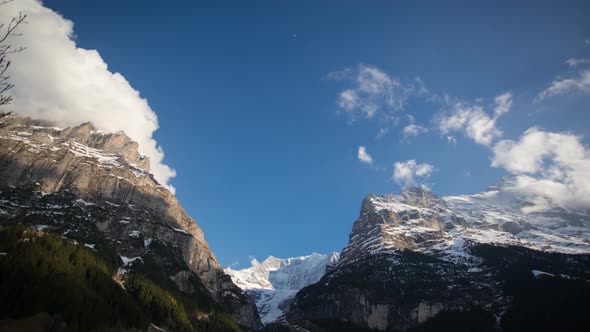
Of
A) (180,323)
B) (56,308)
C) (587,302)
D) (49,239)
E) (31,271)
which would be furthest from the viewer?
(587,302)

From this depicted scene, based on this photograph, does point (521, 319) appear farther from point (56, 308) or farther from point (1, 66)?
point (1, 66)

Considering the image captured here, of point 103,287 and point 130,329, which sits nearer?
point 130,329

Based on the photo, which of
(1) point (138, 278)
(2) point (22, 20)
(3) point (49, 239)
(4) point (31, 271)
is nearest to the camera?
(2) point (22, 20)

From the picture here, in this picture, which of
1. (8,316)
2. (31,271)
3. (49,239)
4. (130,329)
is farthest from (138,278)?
(8,316)

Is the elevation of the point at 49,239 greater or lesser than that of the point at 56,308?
greater

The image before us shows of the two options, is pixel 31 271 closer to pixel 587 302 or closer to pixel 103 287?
pixel 103 287

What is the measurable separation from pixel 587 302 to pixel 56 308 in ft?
690

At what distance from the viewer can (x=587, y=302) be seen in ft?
628

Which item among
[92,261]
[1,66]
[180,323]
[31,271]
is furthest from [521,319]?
[1,66]

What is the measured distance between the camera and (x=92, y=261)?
491 feet

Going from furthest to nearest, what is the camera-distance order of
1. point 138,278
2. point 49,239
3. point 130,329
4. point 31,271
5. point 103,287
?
point 138,278 < point 49,239 < point 103,287 < point 130,329 < point 31,271

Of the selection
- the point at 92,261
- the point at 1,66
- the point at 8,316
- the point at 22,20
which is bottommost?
the point at 8,316

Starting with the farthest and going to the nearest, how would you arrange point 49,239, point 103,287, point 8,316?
point 49,239 < point 103,287 < point 8,316

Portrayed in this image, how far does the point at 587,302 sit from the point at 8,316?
719 ft
